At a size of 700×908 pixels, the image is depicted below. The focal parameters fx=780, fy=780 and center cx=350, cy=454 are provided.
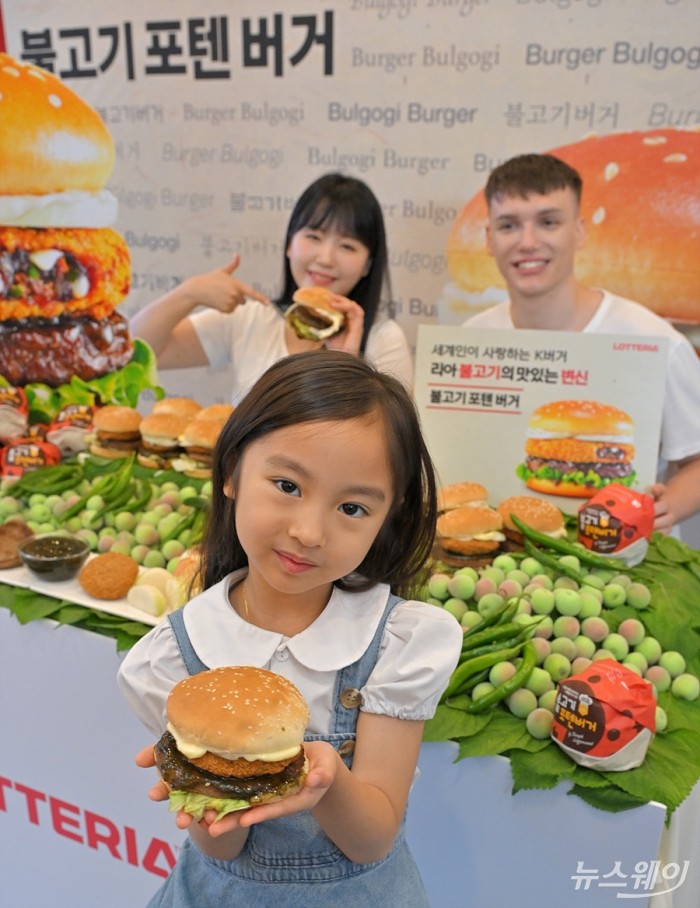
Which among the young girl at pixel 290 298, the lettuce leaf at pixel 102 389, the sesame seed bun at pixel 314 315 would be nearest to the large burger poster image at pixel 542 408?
the young girl at pixel 290 298

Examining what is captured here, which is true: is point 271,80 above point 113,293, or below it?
above

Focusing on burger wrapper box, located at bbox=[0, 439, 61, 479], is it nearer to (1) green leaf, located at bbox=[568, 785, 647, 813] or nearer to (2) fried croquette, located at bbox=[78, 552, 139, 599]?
(2) fried croquette, located at bbox=[78, 552, 139, 599]

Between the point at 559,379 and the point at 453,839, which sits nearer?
the point at 453,839

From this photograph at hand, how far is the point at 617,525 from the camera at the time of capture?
2.00 m

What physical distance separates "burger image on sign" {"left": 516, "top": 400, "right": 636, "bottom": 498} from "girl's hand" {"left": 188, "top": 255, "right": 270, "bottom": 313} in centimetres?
148

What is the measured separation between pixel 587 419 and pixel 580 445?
3.1 inches

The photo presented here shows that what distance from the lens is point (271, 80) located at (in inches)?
169

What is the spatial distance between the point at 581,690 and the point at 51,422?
236cm

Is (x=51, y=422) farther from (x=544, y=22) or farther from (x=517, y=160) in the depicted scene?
(x=544, y=22)

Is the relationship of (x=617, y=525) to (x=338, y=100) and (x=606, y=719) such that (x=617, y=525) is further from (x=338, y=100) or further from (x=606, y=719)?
(x=338, y=100)

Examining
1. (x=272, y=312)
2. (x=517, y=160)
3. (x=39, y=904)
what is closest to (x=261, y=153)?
(x=272, y=312)

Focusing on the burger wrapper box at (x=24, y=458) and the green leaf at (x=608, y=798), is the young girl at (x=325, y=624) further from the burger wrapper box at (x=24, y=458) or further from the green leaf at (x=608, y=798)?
the burger wrapper box at (x=24, y=458)

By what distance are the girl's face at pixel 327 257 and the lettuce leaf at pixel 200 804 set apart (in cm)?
235

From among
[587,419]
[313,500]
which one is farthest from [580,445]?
[313,500]
